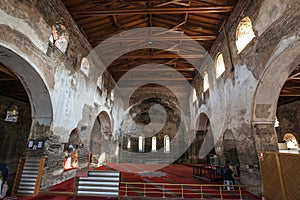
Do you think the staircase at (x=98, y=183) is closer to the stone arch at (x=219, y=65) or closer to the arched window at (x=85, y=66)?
the arched window at (x=85, y=66)

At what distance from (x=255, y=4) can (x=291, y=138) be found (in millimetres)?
12276

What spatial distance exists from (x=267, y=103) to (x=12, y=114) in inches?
592

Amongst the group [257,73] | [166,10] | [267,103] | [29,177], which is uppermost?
[166,10]

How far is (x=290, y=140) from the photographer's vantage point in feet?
41.2

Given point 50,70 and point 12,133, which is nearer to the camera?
point 50,70

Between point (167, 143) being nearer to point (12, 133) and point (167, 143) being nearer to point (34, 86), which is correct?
point (12, 133)

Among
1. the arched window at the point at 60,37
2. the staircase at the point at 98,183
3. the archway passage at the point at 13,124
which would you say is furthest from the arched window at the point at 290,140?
the archway passage at the point at 13,124

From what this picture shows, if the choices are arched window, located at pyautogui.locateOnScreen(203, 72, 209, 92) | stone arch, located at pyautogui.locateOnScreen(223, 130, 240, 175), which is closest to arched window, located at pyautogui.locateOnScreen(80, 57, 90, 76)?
arched window, located at pyautogui.locateOnScreen(203, 72, 209, 92)

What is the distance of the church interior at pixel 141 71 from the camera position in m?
4.36

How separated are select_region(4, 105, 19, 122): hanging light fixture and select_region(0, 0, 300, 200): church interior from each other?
0.07 meters

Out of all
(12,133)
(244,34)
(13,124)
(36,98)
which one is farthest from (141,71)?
(12,133)

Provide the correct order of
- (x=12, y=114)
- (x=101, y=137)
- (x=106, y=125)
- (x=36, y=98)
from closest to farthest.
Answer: (x=36, y=98)
(x=12, y=114)
(x=101, y=137)
(x=106, y=125)

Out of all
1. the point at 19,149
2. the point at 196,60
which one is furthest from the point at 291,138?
the point at 19,149

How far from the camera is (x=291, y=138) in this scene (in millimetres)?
12547
